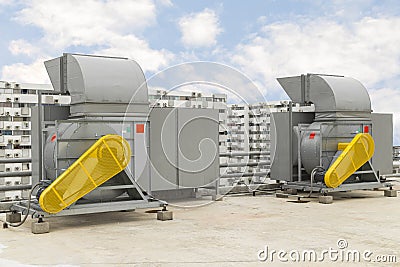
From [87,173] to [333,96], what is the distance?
488 centimetres

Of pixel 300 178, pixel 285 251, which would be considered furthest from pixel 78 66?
pixel 300 178

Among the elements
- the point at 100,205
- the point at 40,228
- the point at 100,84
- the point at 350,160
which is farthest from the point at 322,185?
the point at 40,228

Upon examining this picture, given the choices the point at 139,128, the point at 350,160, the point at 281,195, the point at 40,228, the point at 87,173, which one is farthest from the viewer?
the point at 281,195

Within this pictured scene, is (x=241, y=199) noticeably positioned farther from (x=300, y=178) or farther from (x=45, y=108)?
(x=45, y=108)

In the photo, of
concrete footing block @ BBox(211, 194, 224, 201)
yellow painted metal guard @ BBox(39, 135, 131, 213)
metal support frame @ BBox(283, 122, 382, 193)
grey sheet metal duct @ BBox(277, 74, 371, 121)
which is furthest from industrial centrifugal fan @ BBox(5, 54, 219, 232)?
grey sheet metal duct @ BBox(277, 74, 371, 121)

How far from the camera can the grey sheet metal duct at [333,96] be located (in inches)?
367

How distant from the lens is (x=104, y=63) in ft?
23.6

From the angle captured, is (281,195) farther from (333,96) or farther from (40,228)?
(40,228)

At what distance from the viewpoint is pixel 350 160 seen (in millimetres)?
8961

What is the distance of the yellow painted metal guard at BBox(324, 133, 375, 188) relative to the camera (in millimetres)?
8750

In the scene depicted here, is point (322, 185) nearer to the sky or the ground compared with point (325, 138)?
nearer to the ground

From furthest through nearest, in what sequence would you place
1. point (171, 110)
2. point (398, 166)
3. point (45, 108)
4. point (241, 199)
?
point (398, 166) < point (241, 199) < point (171, 110) < point (45, 108)

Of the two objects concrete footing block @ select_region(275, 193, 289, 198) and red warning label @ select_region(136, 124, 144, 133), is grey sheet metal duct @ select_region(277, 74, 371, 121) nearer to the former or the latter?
concrete footing block @ select_region(275, 193, 289, 198)

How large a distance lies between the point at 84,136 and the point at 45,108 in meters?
1.02
